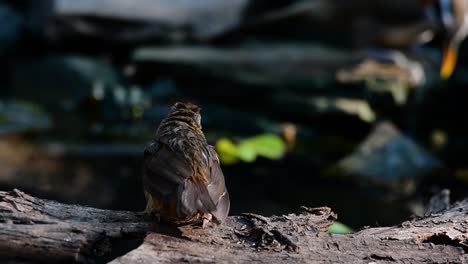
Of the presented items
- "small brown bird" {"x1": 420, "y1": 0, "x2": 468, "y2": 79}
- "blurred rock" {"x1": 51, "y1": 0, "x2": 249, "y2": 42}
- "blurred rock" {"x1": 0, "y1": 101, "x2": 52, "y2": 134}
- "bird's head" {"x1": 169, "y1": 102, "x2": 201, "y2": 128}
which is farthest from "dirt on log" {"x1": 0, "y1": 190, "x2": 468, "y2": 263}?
"blurred rock" {"x1": 51, "y1": 0, "x2": 249, "y2": 42}

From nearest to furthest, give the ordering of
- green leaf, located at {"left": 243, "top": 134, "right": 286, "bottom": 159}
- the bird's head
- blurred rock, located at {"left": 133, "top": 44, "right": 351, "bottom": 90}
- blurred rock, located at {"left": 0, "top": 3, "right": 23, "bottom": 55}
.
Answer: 1. the bird's head
2. green leaf, located at {"left": 243, "top": 134, "right": 286, "bottom": 159}
3. blurred rock, located at {"left": 133, "top": 44, "right": 351, "bottom": 90}
4. blurred rock, located at {"left": 0, "top": 3, "right": 23, "bottom": 55}

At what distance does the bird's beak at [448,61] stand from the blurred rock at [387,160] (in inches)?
42.0

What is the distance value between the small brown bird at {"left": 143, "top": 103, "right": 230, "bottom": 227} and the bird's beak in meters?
5.26

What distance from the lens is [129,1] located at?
10336 mm

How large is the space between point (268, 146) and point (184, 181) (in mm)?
4643

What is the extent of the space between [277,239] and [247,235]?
0.36 ft

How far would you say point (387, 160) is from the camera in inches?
277

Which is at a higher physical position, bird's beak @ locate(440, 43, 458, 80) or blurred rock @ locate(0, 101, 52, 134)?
bird's beak @ locate(440, 43, 458, 80)

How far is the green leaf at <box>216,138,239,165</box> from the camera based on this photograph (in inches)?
272

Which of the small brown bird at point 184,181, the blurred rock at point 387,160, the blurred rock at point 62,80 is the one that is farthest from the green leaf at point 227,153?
the small brown bird at point 184,181

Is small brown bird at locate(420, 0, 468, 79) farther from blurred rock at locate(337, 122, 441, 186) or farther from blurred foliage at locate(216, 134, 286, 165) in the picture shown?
blurred foliage at locate(216, 134, 286, 165)

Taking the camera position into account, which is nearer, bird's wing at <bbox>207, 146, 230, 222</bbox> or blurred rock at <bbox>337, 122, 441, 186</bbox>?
bird's wing at <bbox>207, 146, 230, 222</bbox>

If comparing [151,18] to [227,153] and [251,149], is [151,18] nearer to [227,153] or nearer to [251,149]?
[251,149]

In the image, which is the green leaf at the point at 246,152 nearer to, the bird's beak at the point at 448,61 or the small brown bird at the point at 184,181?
the bird's beak at the point at 448,61
